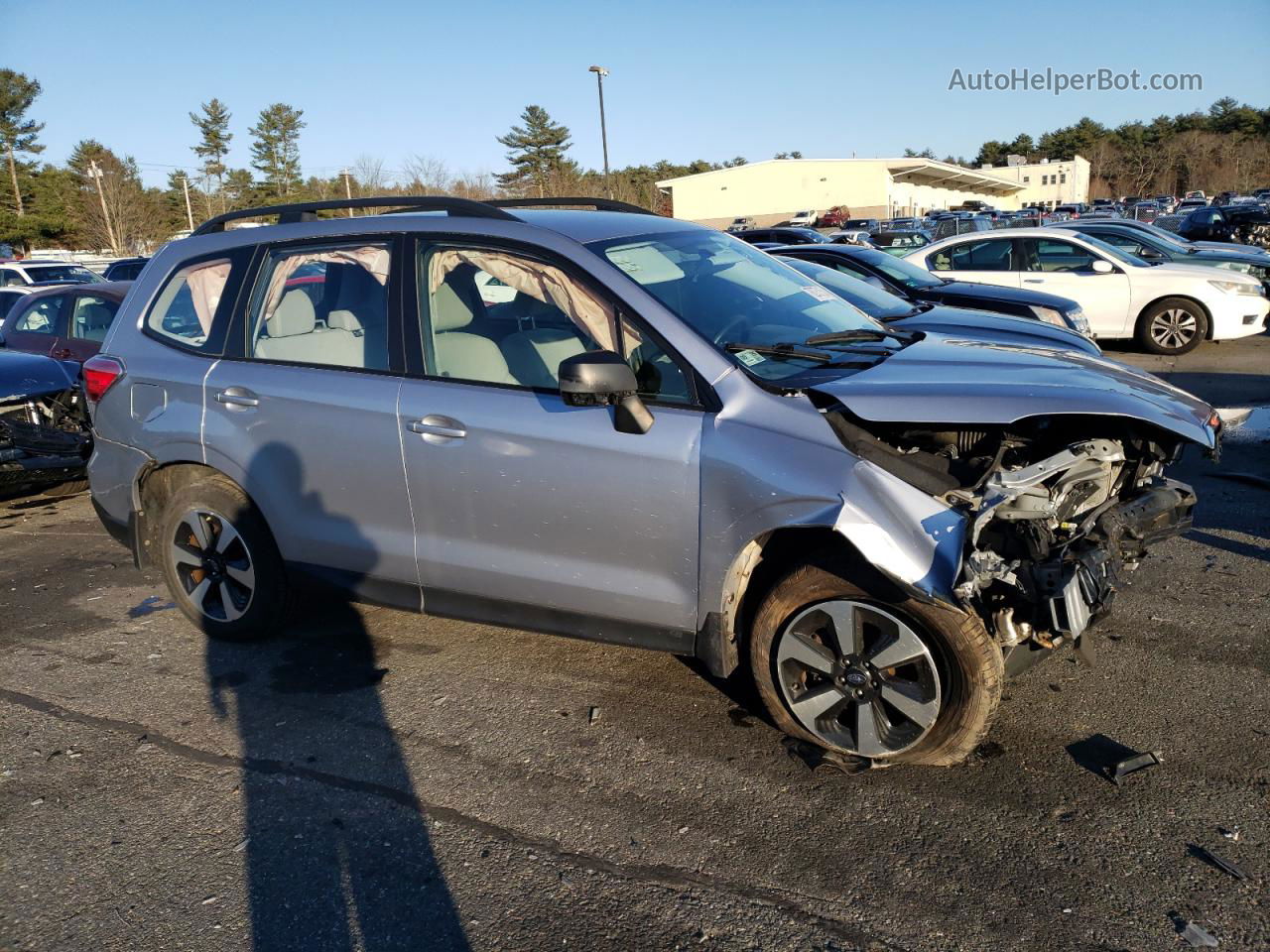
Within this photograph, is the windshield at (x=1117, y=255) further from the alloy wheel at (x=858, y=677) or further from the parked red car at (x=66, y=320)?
the parked red car at (x=66, y=320)

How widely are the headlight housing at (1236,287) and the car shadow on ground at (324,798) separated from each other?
11.7m

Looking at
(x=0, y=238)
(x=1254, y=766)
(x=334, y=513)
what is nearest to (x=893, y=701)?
(x=1254, y=766)

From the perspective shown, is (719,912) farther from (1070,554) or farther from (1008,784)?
(1070,554)

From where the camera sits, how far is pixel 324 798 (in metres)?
3.38

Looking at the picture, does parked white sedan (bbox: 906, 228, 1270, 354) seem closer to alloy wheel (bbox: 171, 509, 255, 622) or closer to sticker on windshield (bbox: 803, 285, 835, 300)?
sticker on windshield (bbox: 803, 285, 835, 300)

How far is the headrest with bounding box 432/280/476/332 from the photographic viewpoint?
4.02 metres

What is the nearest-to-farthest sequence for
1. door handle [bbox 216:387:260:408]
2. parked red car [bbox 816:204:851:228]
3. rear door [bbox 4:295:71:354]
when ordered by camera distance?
door handle [bbox 216:387:260:408]
rear door [bbox 4:295:71:354]
parked red car [bbox 816:204:851:228]

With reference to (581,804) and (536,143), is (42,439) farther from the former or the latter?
(536,143)

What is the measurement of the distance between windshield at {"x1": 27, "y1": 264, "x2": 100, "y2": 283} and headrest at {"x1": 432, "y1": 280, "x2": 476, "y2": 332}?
21.7 metres

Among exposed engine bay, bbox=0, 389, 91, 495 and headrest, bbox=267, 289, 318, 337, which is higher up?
headrest, bbox=267, 289, 318, 337

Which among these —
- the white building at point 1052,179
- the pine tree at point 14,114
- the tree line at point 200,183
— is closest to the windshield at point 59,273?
the tree line at point 200,183

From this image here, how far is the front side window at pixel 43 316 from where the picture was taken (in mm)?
10467

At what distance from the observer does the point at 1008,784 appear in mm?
3258

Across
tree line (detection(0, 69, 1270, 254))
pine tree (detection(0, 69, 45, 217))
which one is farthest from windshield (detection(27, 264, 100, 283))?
pine tree (detection(0, 69, 45, 217))
